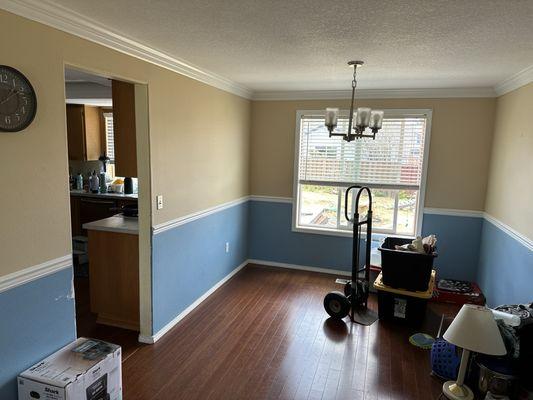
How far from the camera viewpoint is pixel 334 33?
2.22 metres

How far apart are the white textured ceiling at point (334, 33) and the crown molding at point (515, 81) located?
8cm

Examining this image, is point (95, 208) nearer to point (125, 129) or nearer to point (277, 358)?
point (125, 129)

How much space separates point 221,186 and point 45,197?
2.30 meters

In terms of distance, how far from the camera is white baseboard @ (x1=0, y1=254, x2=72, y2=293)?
1.82 meters

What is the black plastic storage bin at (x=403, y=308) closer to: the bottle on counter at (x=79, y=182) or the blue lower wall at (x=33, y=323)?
the blue lower wall at (x=33, y=323)

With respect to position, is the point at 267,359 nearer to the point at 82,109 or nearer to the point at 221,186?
the point at 221,186

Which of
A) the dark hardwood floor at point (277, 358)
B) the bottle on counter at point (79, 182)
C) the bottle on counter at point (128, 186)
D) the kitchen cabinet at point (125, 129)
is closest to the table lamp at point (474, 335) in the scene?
the dark hardwood floor at point (277, 358)

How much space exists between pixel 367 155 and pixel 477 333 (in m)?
2.81

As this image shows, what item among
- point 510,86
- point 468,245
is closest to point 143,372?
point 468,245

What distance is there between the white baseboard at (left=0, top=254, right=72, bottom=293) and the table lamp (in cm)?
232

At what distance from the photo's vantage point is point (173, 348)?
2.99 meters

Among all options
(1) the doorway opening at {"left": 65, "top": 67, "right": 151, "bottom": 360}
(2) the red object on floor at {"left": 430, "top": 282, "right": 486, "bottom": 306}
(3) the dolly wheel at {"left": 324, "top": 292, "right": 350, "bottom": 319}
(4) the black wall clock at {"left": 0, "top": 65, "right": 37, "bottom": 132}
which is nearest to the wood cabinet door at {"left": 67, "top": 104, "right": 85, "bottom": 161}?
(1) the doorway opening at {"left": 65, "top": 67, "right": 151, "bottom": 360}

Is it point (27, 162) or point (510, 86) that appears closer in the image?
point (27, 162)

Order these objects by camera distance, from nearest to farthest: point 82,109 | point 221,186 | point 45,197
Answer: point 45,197 → point 221,186 → point 82,109
